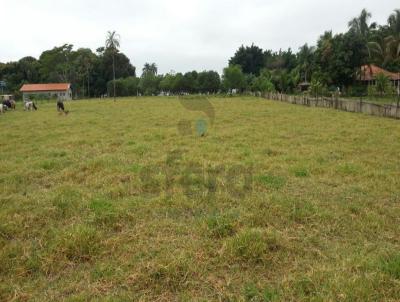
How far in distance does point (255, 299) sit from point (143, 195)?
314 cm

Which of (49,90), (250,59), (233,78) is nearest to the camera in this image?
(233,78)

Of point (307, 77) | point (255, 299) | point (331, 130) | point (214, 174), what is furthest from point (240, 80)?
point (255, 299)

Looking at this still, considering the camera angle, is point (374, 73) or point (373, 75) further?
point (374, 73)

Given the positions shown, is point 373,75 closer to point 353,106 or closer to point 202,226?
point 353,106

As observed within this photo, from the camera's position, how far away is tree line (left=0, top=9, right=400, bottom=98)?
1663 inches

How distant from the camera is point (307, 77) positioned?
6022cm

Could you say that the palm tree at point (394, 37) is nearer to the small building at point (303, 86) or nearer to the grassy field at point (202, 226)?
the small building at point (303, 86)

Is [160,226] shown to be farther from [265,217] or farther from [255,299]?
[255,299]

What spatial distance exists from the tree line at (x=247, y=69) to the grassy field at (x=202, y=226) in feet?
117

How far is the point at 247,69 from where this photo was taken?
83812mm

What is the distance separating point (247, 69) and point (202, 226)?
82.9 meters

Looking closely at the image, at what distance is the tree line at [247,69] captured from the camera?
1663 inches

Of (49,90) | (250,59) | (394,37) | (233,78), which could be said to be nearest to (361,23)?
(394,37)

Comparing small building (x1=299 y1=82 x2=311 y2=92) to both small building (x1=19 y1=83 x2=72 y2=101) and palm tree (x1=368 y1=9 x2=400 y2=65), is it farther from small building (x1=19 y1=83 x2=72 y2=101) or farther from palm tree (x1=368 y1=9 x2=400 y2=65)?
small building (x1=19 y1=83 x2=72 y2=101)
